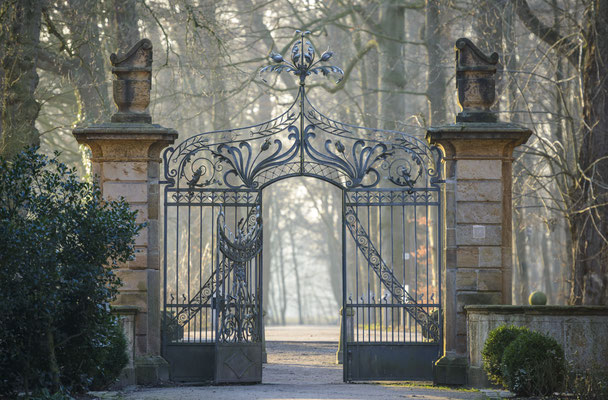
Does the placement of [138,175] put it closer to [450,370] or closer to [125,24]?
[450,370]

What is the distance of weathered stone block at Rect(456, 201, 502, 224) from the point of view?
12008 mm

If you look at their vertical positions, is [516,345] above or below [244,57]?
below

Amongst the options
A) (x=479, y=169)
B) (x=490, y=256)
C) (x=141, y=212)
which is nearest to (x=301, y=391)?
(x=490, y=256)

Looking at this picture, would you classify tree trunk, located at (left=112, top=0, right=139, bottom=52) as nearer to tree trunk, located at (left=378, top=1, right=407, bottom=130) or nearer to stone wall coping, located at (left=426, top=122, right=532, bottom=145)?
tree trunk, located at (left=378, top=1, right=407, bottom=130)

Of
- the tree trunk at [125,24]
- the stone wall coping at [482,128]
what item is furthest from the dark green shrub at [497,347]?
the tree trunk at [125,24]

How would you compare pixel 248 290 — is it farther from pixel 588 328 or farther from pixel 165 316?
pixel 588 328

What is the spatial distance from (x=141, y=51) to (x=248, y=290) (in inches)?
132

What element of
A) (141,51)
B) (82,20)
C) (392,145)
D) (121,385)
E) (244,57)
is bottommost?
(121,385)

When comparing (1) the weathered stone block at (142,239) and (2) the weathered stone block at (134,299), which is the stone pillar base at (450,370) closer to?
(2) the weathered stone block at (134,299)

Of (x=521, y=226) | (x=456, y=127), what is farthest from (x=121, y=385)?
(x=521, y=226)

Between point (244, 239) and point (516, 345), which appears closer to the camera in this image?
point (516, 345)

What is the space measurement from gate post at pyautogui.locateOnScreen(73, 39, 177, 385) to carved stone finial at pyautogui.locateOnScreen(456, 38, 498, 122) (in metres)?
3.71

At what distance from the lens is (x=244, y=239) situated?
1180cm

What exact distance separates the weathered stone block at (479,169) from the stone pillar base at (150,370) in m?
4.43
